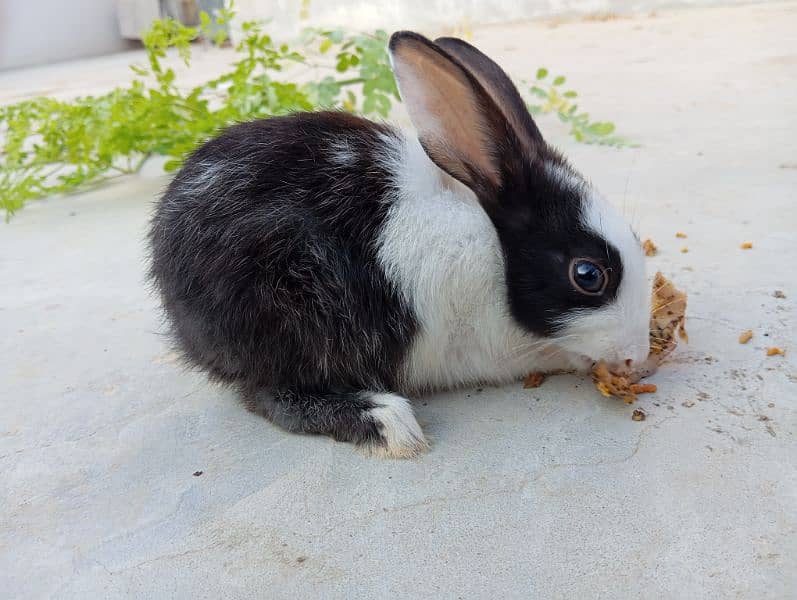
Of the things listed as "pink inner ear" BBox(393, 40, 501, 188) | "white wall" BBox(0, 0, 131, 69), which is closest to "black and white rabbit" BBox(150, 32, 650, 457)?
"pink inner ear" BBox(393, 40, 501, 188)

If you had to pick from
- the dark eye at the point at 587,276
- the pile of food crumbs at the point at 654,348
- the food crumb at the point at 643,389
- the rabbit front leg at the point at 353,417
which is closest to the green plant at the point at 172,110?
the pile of food crumbs at the point at 654,348

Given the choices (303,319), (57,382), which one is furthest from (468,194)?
(57,382)

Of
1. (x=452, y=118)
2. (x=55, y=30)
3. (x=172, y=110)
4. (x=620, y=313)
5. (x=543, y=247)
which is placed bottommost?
(x=55, y=30)

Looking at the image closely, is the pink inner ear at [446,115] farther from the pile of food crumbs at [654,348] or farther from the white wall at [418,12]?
the white wall at [418,12]

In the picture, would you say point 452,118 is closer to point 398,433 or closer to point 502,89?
point 502,89

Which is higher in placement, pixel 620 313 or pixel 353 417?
pixel 620 313

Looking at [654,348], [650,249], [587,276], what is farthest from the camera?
[650,249]

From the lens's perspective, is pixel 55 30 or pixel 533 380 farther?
pixel 55 30

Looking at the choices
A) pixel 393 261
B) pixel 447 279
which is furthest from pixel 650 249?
pixel 393 261
